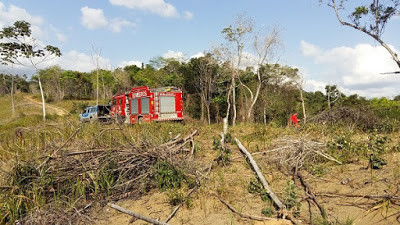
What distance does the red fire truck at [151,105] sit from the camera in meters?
15.7

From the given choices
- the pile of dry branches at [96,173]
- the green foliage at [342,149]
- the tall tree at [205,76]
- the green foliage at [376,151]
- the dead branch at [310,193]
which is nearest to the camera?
the dead branch at [310,193]

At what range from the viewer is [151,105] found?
15.6 m

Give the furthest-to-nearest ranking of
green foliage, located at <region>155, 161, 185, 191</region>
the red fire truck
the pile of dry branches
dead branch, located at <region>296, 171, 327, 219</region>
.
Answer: the red fire truck → green foliage, located at <region>155, 161, 185, 191</region> → the pile of dry branches → dead branch, located at <region>296, 171, 327, 219</region>

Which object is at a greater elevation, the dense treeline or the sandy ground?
the dense treeline

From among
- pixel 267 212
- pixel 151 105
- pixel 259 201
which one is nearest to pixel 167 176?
pixel 259 201

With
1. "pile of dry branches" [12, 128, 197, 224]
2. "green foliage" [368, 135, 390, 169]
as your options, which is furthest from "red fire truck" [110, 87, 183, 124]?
"green foliage" [368, 135, 390, 169]

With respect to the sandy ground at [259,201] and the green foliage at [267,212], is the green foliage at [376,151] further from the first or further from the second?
the green foliage at [267,212]

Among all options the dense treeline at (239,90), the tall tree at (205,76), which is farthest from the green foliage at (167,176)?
the tall tree at (205,76)

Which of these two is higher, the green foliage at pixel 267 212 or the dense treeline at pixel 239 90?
the dense treeline at pixel 239 90

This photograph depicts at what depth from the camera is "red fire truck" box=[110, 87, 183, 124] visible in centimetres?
1570

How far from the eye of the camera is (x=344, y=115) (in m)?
10.0

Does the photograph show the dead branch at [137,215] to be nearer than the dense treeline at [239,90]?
Yes

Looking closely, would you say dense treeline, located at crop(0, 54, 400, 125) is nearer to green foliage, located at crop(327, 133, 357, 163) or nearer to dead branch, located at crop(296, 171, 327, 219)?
green foliage, located at crop(327, 133, 357, 163)

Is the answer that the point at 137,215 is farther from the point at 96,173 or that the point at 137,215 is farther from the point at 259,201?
the point at 259,201
